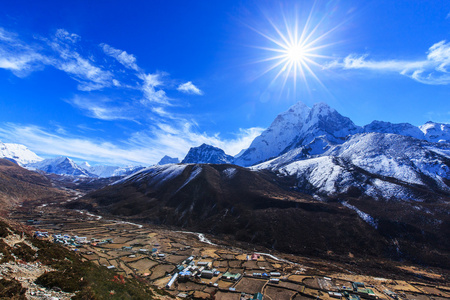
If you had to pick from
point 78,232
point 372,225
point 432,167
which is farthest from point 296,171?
point 78,232

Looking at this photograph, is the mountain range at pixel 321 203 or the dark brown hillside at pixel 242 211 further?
the dark brown hillside at pixel 242 211

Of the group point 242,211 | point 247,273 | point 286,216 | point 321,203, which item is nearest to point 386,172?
point 321,203

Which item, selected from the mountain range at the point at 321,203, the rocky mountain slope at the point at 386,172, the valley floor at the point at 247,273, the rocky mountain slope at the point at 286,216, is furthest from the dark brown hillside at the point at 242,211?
the rocky mountain slope at the point at 386,172

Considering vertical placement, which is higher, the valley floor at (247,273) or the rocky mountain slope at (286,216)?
the rocky mountain slope at (286,216)

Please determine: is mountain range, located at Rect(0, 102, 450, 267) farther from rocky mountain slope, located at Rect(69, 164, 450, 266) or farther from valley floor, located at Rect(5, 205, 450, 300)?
valley floor, located at Rect(5, 205, 450, 300)

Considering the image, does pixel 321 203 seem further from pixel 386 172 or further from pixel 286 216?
pixel 386 172

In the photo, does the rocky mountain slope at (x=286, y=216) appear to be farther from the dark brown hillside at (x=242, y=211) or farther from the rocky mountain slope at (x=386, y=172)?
Result: the rocky mountain slope at (x=386, y=172)
